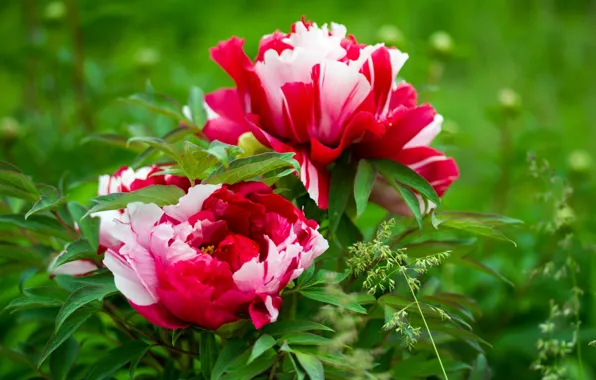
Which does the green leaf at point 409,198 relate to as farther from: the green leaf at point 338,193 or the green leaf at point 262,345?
the green leaf at point 262,345

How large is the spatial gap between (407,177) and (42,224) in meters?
0.40

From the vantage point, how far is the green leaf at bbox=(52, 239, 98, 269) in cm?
80

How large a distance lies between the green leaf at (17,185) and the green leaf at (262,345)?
291 millimetres

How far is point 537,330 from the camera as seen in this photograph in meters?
1.38

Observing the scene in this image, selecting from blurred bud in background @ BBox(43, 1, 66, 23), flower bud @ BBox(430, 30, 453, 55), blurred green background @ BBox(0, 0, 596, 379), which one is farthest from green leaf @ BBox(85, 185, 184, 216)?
blurred bud in background @ BBox(43, 1, 66, 23)

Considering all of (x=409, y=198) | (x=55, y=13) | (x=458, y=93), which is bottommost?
(x=458, y=93)

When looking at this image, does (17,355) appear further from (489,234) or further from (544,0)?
(544,0)

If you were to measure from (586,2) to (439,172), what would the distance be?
9.07 feet

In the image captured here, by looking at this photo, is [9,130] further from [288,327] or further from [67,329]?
[288,327]

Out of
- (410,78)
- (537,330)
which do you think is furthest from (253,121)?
(410,78)

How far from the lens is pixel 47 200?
84cm

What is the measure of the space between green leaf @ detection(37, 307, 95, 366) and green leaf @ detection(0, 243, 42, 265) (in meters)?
0.19

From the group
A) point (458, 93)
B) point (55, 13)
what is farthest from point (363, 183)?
point (458, 93)

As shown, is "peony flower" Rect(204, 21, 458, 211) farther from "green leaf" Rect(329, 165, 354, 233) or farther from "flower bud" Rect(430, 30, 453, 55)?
"flower bud" Rect(430, 30, 453, 55)
